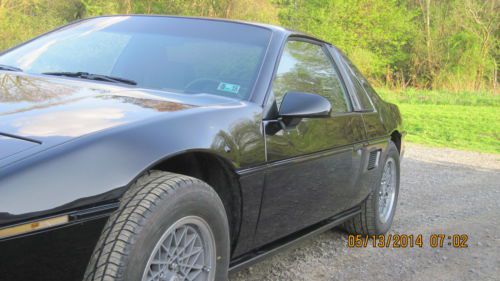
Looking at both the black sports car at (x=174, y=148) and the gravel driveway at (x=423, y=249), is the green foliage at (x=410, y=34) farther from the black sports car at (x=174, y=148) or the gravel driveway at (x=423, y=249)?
the black sports car at (x=174, y=148)

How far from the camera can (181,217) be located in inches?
82.2

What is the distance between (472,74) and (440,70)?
1643 mm

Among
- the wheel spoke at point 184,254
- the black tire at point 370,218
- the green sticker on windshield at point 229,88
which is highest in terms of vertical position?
the green sticker on windshield at point 229,88

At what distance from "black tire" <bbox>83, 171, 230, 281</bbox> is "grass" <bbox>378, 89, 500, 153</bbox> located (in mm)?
9536

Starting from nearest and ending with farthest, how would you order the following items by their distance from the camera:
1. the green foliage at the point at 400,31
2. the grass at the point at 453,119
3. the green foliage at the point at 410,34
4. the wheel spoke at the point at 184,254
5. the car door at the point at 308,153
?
1. the wheel spoke at the point at 184,254
2. the car door at the point at 308,153
3. the grass at the point at 453,119
4. the green foliage at the point at 400,31
5. the green foliage at the point at 410,34

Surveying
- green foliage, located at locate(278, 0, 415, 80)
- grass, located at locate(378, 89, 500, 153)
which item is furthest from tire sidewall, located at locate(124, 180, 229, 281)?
green foliage, located at locate(278, 0, 415, 80)

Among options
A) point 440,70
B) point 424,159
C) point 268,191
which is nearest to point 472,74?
point 440,70

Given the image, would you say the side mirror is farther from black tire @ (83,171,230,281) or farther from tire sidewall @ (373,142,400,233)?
tire sidewall @ (373,142,400,233)

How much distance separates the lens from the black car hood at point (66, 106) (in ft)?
6.20

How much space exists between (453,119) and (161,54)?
12973 mm

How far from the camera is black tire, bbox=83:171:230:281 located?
5.99 feet

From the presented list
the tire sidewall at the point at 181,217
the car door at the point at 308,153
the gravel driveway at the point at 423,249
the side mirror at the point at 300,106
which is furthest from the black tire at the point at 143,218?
the gravel driveway at the point at 423,249

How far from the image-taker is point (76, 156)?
69.9 inches
